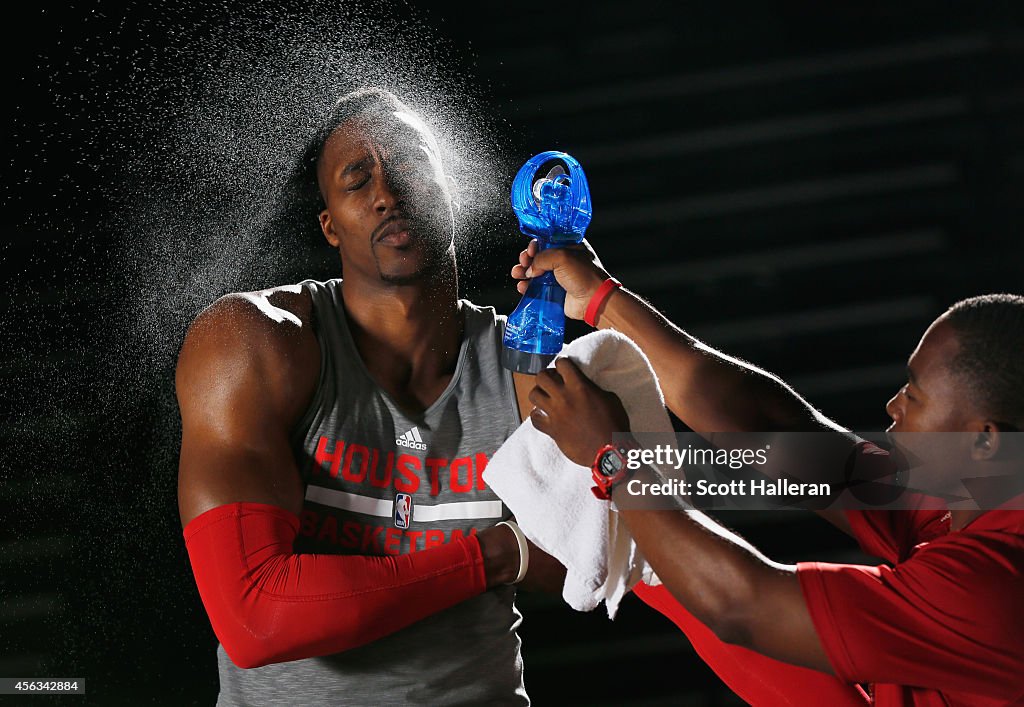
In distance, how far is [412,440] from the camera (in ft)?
4.35

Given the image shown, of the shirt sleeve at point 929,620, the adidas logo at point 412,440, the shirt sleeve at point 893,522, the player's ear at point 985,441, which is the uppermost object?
the adidas logo at point 412,440

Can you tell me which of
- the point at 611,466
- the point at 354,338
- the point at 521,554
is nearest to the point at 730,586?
the point at 611,466

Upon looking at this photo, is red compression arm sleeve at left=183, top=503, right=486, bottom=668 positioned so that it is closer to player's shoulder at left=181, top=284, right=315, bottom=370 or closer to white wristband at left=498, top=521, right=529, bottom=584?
white wristband at left=498, top=521, right=529, bottom=584

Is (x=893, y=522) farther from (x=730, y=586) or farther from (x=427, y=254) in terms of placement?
(x=427, y=254)

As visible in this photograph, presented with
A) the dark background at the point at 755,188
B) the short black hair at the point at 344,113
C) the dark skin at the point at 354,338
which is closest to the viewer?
the dark skin at the point at 354,338

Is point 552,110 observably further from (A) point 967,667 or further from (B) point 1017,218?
(A) point 967,667

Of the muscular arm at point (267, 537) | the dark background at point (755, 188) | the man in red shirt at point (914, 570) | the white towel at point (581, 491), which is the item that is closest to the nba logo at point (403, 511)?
the muscular arm at point (267, 537)

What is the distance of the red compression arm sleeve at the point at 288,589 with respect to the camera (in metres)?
1.13

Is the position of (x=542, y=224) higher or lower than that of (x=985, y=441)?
higher

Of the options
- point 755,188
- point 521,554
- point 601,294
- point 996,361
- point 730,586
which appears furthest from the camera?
point 755,188

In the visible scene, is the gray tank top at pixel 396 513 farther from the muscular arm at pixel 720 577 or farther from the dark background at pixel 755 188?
the dark background at pixel 755 188

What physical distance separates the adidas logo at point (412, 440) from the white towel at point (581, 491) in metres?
0.23

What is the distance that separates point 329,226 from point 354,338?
0.68ft

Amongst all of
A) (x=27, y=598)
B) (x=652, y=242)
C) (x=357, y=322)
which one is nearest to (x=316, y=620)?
(x=357, y=322)
